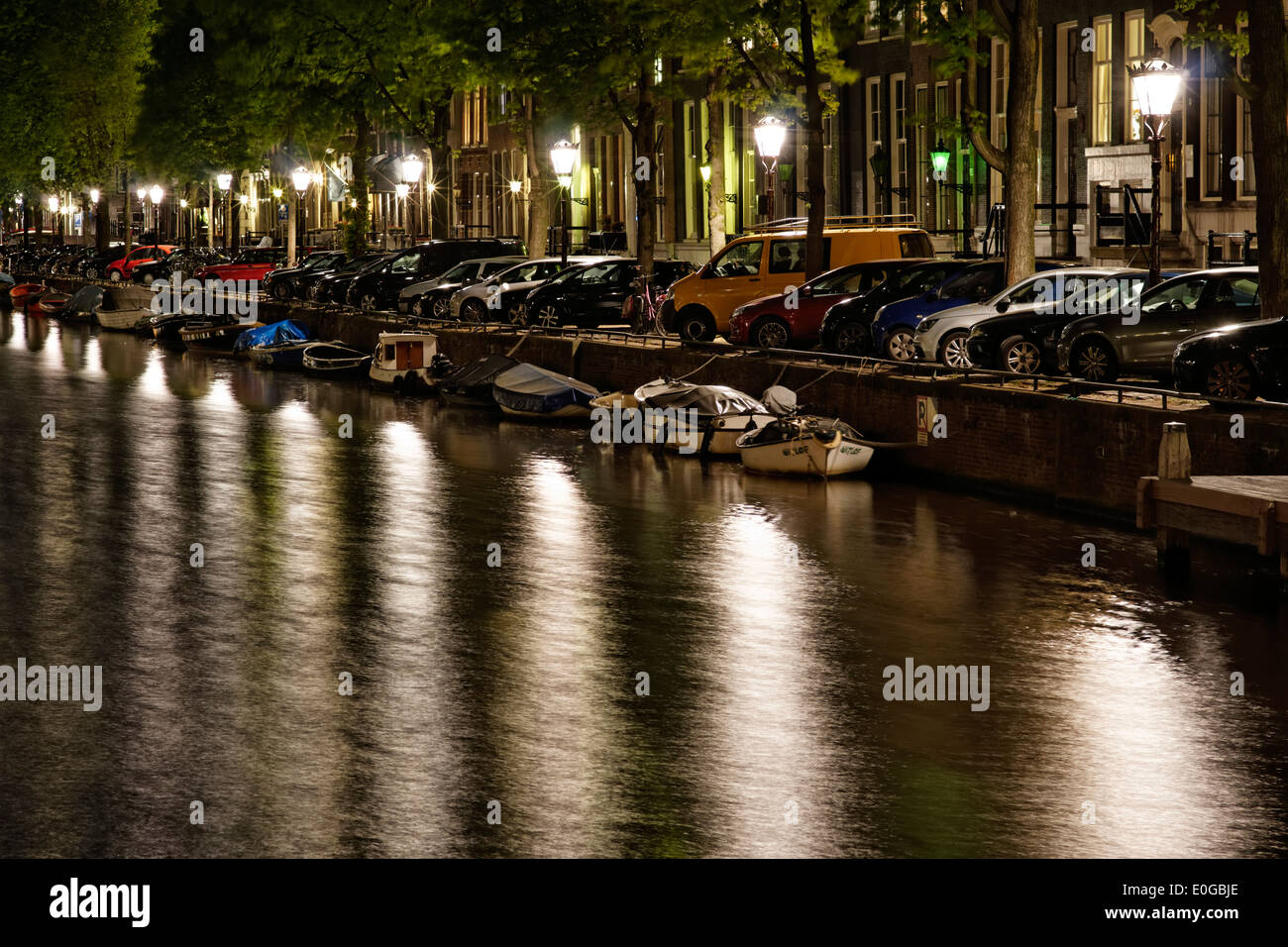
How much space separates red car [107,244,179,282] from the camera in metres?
77.1

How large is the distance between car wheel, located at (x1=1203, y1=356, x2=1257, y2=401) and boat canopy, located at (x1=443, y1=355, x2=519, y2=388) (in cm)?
1561

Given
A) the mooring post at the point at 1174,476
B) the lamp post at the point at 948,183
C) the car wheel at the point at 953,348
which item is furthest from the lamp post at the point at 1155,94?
the lamp post at the point at 948,183

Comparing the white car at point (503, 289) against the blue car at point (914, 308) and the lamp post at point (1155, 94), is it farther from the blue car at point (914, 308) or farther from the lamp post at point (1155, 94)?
the lamp post at point (1155, 94)

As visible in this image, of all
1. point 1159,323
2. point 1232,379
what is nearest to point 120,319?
point 1159,323

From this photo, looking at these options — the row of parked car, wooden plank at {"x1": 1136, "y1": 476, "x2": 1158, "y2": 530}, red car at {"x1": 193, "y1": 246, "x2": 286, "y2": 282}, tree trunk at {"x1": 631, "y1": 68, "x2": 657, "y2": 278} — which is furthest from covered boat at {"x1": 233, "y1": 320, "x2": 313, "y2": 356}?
wooden plank at {"x1": 1136, "y1": 476, "x2": 1158, "y2": 530}

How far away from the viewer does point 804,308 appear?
3341cm

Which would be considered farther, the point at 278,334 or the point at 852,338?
the point at 278,334

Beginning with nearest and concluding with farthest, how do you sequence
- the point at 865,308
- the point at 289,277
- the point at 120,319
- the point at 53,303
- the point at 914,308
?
the point at 914,308
the point at 865,308
the point at 120,319
the point at 289,277
the point at 53,303

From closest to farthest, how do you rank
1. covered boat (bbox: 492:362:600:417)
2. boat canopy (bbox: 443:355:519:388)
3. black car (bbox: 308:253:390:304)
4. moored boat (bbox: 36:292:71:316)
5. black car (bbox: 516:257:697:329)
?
1. covered boat (bbox: 492:362:600:417)
2. boat canopy (bbox: 443:355:519:388)
3. black car (bbox: 516:257:697:329)
4. black car (bbox: 308:253:390:304)
5. moored boat (bbox: 36:292:71:316)

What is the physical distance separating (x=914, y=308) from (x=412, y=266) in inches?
958

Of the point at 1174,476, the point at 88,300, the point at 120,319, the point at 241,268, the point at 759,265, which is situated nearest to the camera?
the point at 1174,476

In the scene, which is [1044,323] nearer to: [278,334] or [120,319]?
[278,334]

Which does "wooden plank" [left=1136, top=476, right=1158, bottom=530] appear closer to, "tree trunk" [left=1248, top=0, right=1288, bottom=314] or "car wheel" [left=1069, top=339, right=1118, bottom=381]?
"tree trunk" [left=1248, top=0, right=1288, bottom=314]
